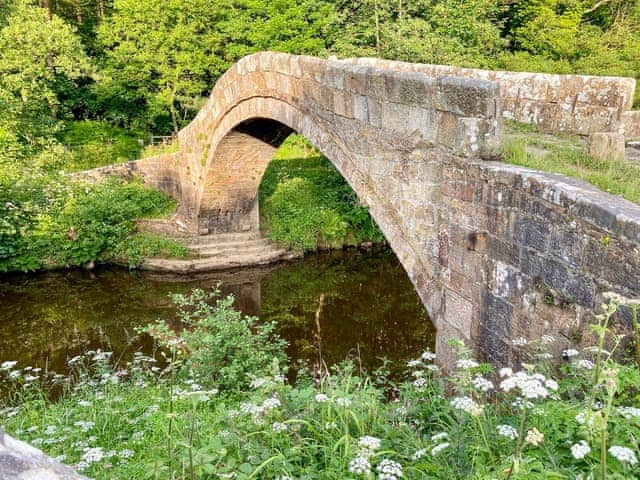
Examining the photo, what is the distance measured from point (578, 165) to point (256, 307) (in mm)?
6843

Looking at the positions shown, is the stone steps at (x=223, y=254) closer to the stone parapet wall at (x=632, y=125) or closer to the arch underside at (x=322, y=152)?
the arch underside at (x=322, y=152)

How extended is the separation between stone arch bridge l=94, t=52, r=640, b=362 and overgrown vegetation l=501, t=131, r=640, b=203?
224 mm

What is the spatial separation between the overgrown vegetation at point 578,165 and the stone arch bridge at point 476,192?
0.22 meters

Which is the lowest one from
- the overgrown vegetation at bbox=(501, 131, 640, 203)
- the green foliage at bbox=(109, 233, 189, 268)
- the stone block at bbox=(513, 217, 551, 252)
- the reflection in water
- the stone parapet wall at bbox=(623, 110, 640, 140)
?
the reflection in water

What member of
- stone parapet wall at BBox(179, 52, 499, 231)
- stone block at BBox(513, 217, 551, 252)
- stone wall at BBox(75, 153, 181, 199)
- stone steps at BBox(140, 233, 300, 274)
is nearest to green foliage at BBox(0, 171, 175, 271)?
stone wall at BBox(75, 153, 181, 199)

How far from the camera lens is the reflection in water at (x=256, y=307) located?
27.2 feet

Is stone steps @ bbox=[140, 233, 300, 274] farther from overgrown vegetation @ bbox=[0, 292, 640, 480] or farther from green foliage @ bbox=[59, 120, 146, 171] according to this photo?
overgrown vegetation @ bbox=[0, 292, 640, 480]

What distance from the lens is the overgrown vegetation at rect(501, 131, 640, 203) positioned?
11.4ft

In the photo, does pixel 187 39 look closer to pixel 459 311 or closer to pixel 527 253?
pixel 459 311

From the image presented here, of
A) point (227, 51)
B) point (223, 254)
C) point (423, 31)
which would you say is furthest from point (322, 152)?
point (423, 31)

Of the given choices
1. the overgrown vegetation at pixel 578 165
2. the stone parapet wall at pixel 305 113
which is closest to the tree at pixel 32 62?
the stone parapet wall at pixel 305 113

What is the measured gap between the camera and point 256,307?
9.98 m

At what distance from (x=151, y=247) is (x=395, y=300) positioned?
17.4 ft

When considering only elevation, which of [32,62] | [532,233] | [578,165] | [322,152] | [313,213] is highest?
[32,62]
